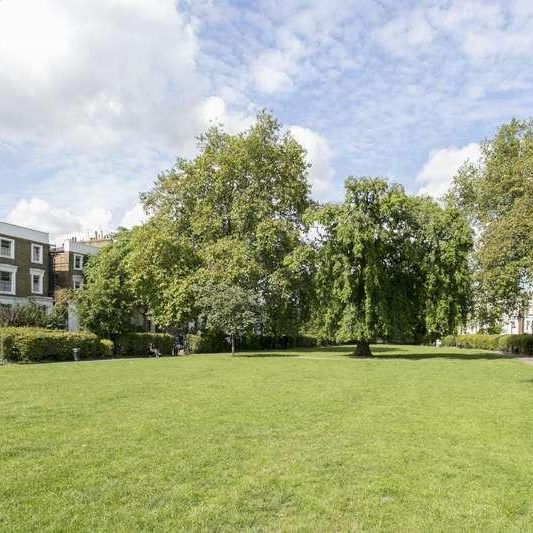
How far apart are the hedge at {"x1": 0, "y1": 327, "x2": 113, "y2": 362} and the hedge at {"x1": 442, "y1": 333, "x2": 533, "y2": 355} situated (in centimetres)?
2718

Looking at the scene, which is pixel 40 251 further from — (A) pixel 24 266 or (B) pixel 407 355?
(B) pixel 407 355

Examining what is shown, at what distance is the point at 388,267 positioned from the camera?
32.4m

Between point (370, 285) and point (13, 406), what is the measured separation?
21.6m

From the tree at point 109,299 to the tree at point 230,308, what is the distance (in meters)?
8.62

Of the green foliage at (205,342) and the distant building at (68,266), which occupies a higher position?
the distant building at (68,266)

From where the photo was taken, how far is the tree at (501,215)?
22391 millimetres

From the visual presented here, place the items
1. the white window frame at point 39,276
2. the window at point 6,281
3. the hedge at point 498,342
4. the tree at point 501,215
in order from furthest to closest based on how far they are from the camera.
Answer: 1. the white window frame at point 39,276
2. the window at point 6,281
3. the hedge at point 498,342
4. the tree at point 501,215

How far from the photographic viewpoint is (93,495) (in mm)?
5789

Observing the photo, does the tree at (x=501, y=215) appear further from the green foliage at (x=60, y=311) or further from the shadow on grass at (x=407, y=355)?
the green foliage at (x=60, y=311)

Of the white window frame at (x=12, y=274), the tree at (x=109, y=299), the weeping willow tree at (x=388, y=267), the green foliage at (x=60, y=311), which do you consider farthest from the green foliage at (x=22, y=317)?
the weeping willow tree at (x=388, y=267)

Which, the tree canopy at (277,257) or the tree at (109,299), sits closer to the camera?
the tree canopy at (277,257)

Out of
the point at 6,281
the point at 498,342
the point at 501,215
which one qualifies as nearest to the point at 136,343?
the point at 6,281

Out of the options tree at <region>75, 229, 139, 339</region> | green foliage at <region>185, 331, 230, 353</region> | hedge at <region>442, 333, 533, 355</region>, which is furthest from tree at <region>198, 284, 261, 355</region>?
hedge at <region>442, 333, 533, 355</region>

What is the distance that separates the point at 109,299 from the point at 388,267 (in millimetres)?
20706
